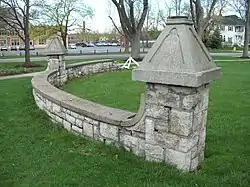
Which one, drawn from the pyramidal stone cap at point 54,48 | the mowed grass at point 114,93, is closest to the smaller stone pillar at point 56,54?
the pyramidal stone cap at point 54,48

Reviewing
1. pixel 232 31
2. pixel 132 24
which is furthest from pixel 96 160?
pixel 232 31

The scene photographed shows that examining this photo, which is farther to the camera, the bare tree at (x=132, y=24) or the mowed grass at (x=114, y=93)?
the bare tree at (x=132, y=24)

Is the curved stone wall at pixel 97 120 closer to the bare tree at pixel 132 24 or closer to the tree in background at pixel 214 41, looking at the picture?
the bare tree at pixel 132 24

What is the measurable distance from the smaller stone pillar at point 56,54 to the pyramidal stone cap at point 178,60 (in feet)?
27.3

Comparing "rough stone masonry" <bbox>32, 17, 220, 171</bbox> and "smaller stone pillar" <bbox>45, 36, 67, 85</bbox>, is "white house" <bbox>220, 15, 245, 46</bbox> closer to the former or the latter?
"smaller stone pillar" <bbox>45, 36, 67, 85</bbox>

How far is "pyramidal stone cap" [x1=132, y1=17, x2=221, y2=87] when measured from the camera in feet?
11.3

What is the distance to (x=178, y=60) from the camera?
3.51m

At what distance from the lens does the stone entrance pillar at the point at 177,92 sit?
348 centimetres

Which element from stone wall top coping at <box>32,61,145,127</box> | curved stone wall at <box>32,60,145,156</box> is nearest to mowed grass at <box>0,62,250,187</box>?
curved stone wall at <box>32,60,145,156</box>

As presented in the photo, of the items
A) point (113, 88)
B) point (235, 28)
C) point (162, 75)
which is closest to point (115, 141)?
point (162, 75)

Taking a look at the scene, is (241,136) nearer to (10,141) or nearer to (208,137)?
(208,137)


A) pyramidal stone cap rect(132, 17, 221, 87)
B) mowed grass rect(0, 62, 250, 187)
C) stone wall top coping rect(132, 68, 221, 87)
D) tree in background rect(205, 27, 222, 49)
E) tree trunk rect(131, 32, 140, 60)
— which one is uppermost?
tree in background rect(205, 27, 222, 49)

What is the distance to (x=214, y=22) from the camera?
4969 centimetres

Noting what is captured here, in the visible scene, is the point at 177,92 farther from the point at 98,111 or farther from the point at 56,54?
the point at 56,54
